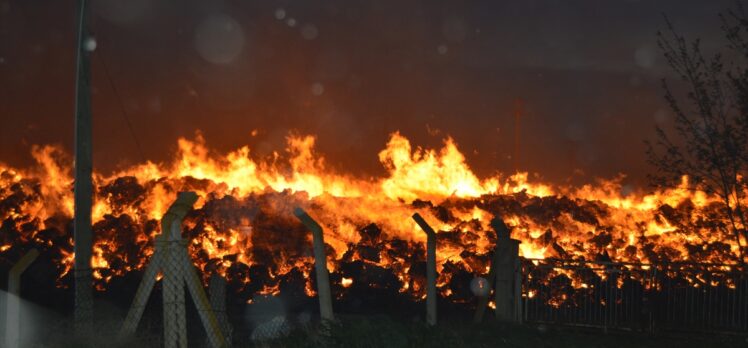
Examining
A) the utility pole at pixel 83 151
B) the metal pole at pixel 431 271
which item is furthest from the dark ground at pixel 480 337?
the utility pole at pixel 83 151

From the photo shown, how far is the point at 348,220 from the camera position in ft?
76.1

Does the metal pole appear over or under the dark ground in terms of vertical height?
over

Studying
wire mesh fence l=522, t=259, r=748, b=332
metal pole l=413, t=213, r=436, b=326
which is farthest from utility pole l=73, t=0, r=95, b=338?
wire mesh fence l=522, t=259, r=748, b=332

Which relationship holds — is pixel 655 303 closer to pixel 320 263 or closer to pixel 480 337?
pixel 480 337

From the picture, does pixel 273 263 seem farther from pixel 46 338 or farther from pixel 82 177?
pixel 46 338

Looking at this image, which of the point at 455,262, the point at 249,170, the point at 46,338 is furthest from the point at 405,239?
the point at 46,338

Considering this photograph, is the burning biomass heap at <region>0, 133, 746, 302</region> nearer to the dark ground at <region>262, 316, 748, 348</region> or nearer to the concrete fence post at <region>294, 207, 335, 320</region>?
the dark ground at <region>262, 316, 748, 348</region>

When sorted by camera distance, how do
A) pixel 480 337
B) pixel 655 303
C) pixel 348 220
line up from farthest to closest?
pixel 348 220 → pixel 655 303 → pixel 480 337

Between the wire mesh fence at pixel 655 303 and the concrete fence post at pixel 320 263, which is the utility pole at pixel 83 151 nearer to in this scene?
the concrete fence post at pixel 320 263

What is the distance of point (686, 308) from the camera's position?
16.1 metres

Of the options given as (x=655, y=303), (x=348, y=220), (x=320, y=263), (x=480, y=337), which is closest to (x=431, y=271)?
(x=480, y=337)

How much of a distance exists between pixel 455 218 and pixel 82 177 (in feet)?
40.6

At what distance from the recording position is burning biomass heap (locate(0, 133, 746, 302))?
2144 centimetres

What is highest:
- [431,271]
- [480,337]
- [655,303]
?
[431,271]
